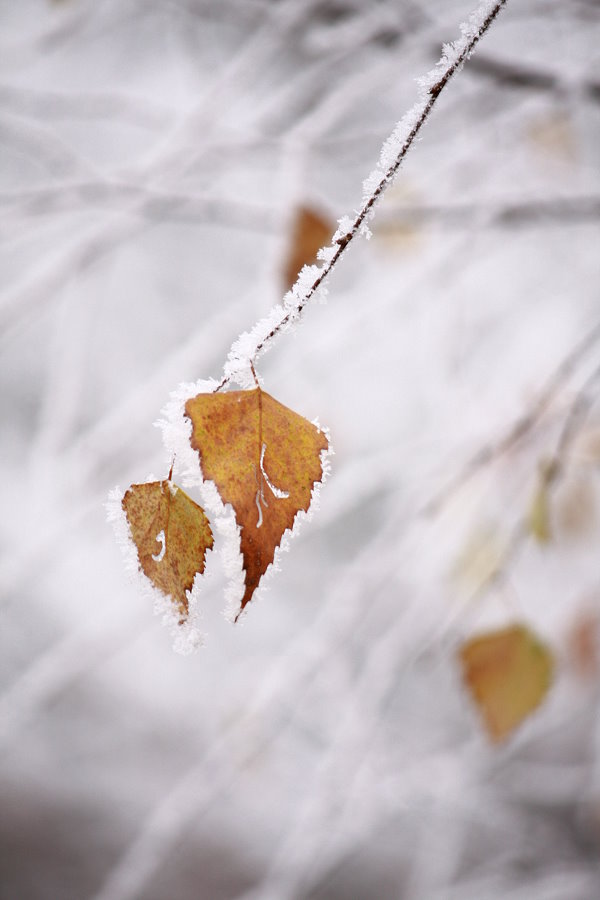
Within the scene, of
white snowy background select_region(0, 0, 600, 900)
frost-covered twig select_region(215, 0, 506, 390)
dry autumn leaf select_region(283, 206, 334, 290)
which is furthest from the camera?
white snowy background select_region(0, 0, 600, 900)

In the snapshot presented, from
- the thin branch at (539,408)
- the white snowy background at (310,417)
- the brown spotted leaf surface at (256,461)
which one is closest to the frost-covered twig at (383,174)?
the brown spotted leaf surface at (256,461)

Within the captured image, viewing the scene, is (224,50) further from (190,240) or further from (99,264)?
(190,240)

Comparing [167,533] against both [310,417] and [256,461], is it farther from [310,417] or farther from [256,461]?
[310,417]

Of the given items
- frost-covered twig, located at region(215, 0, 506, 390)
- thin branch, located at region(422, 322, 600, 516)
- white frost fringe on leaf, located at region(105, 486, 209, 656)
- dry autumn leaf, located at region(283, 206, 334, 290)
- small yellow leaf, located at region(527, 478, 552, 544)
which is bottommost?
white frost fringe on leaf, located at region(105, 486, 209, 656)

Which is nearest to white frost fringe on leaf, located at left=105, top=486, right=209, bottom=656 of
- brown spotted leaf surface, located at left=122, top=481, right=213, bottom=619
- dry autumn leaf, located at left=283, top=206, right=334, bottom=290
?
brown spotted leaf surface, located at left=122, top=481, right=213, bottom=619

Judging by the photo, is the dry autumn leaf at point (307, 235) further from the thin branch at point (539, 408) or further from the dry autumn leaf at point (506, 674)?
the dry autumn leaf at point (506, 674)

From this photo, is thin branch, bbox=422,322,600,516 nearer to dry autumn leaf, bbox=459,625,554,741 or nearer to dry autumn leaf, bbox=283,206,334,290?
dry autumn leaf, bbox=459,625,554,741
